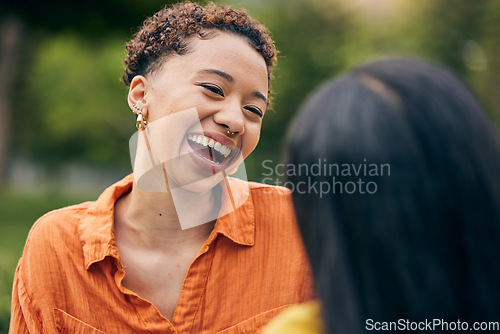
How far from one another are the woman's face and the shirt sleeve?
34.8 inches

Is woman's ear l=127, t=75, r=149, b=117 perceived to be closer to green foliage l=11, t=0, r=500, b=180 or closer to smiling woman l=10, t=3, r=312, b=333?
smiling woman l=10, t=3, r=312, b=333

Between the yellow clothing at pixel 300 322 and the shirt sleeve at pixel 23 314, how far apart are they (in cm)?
144

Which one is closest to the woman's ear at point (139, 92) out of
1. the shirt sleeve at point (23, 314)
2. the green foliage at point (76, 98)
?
the shirt sleeve at point (23, 314)

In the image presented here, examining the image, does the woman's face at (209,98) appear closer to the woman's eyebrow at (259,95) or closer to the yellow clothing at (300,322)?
the woman's eyebrow at (259,95)

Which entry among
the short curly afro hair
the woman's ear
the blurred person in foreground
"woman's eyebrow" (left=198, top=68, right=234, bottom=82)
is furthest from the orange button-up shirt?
the blurred person in foreground

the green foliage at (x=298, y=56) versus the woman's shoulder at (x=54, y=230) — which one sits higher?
the green foliage at (x=298, y=56)

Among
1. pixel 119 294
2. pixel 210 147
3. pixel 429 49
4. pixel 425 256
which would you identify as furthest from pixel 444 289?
pixel 429 49

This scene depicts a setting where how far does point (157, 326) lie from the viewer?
226 cm

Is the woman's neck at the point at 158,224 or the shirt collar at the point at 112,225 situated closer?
the shirt collar at the point at 112,225

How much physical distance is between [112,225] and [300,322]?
1.41 m

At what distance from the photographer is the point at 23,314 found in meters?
2.30

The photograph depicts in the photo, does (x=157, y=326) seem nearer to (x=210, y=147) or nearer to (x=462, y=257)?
(x=210, y=147)

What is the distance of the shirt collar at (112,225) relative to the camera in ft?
7.64

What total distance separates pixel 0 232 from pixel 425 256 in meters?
10.7
